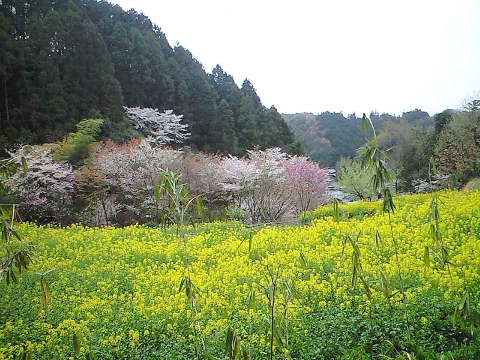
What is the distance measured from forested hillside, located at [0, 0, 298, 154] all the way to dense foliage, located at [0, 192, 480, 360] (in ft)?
43.7

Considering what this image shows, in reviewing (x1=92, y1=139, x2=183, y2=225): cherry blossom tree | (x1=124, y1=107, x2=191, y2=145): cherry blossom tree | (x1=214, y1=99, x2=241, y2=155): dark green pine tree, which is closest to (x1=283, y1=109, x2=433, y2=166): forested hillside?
(x1=214, y1=99, x2=241, y2=155): dark green pine tree

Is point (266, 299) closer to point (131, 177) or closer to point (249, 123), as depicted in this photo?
point (131, 177)

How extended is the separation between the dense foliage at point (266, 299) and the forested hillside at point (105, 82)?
13319mm

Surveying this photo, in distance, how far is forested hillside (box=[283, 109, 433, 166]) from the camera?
38000 mm

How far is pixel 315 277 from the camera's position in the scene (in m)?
6.68

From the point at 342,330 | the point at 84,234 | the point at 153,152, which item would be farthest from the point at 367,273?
the point at 153,152

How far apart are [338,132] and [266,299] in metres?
37.9

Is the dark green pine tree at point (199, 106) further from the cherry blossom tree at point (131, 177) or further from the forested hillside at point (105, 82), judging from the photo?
the cherry blossom tree at point (131, 177)

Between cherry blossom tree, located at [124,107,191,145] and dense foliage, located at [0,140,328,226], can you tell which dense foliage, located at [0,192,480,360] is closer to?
dense foliage, located at [0,140,328,226]

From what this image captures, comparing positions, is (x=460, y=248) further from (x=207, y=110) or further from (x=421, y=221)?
(x=207, y=110)

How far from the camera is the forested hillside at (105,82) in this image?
69.5 feet

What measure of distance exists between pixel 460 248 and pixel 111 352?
5812 mm

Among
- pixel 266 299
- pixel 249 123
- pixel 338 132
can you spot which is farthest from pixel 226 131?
pixel 266 299

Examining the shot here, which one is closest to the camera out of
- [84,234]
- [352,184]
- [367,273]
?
[367,273]
